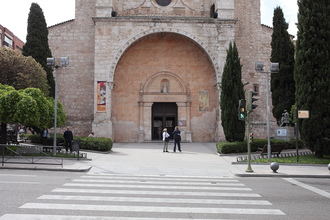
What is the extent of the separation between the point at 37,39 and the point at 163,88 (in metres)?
10.9

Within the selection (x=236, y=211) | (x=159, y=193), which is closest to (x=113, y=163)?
(x=159, y=193)

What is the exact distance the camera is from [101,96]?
28.8 metres

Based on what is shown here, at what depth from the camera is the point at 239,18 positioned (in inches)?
1262

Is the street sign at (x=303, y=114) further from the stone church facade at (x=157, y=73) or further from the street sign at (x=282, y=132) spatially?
the stone church facade at (x=157, y=73)

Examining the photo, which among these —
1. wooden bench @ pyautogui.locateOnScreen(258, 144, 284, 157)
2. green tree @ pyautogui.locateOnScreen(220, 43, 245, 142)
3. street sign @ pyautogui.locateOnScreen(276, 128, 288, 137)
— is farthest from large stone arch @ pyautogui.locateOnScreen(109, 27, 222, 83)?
wooden bench @ pyautogui.locateOnScreen(258, 144, 284, 157)

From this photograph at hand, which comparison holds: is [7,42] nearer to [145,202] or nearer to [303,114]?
[303,114]

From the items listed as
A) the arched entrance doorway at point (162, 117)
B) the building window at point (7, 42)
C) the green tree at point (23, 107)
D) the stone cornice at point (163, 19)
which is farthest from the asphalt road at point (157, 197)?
the building window at point (7, 42)

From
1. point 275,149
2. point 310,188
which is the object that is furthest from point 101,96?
point 310,188

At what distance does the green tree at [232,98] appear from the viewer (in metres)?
22.0

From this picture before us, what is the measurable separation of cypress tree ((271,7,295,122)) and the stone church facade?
13.0ft

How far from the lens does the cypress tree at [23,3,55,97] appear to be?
27.4 m

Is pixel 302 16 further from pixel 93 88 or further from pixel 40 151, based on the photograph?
pixel 93 88

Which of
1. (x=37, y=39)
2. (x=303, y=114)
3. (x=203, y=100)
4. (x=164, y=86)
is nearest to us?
(x=303, y=114)

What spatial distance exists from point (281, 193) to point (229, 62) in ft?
45.5
